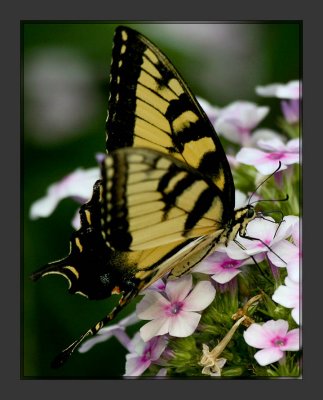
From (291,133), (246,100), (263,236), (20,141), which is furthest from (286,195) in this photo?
(246,100)

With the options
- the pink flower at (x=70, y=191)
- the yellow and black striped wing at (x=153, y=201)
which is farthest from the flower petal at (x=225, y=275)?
the pink flower at (x=70, y=191)

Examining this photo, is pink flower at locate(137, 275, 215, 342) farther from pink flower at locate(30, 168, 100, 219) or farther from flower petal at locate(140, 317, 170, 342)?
pink flower at locate(30, 168, 100, 219)

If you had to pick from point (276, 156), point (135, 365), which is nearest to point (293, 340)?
point (135, 365)

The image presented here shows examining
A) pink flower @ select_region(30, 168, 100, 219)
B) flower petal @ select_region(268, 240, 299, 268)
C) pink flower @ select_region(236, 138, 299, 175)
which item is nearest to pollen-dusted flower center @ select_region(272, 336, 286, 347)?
flower petal @ select_region(268, 240, 299, 268)

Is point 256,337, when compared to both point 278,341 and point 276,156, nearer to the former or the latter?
point 278,341

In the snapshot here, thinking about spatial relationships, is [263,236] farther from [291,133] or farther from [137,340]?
[291,133]
